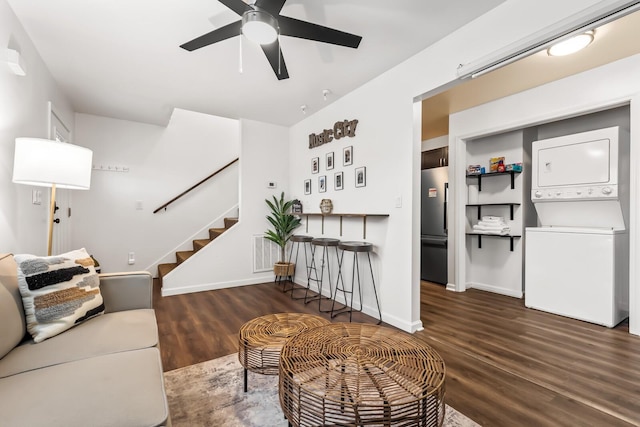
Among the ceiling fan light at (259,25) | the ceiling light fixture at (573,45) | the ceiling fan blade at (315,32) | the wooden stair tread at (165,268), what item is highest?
the ceiling light fixture at (573,45)

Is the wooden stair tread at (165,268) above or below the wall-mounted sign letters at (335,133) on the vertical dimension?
below

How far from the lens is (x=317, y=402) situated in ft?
3.38

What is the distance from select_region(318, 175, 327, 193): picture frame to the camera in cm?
400

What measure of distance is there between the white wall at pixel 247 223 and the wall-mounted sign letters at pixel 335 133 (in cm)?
Result: 81

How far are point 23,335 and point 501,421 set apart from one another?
247cm

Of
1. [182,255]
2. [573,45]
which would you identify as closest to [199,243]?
[182,255]

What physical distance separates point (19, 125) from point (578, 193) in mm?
5348

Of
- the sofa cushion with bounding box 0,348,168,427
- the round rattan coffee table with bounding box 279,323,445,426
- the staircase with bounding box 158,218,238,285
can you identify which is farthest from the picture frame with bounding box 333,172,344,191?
the sofa cushion with bounding box 0,348,168,427

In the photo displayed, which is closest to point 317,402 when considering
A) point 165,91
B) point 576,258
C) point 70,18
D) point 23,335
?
point 23,335

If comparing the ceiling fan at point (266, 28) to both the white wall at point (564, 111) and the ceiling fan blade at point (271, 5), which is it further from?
the white wall at point (564, 111)

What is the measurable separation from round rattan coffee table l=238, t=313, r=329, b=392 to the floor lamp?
1.65 m

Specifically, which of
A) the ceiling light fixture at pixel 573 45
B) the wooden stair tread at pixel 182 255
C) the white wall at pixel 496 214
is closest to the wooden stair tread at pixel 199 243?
the wooden stair tread at pixel 182 255

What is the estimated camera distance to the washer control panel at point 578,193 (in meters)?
3.00

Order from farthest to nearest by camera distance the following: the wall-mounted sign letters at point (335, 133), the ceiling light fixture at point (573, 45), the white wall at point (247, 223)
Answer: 1. the white wall at point (247, 223)
2. the wall-mounted sign letters at point (335, 133)
3. the ceiling light fixture at point (573, 45)
